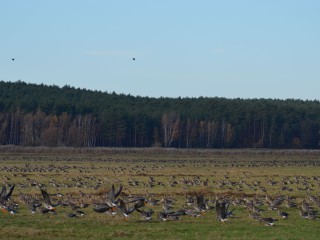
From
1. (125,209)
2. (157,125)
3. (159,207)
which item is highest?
(157,125)

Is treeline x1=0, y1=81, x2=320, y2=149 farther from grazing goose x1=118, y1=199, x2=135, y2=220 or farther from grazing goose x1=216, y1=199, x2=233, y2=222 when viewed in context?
grazing goose x1=216, y1=199, x2=233, y2=222

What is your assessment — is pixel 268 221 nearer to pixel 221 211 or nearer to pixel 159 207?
pixel 221 211

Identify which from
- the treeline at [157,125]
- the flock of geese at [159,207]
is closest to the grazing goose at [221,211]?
the flock of geese at [159,207]

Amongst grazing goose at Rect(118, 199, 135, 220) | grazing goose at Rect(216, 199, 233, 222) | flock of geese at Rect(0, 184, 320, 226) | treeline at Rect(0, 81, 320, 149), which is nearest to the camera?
grazing goose at Rect(216, 199, 233, 222)

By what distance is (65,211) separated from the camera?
961 inches

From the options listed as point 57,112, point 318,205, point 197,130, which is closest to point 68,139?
point 57,112

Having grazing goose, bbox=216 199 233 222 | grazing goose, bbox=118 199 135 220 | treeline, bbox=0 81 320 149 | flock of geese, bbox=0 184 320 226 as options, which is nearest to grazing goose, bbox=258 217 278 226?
flock of geese, bbox=0 184 320 226

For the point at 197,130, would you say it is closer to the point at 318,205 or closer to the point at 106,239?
the point at 318,205

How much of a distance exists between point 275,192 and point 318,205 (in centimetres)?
778

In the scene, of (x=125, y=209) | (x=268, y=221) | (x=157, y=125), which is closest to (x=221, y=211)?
(x=268, y=221)

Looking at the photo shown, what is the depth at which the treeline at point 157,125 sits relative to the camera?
117 m

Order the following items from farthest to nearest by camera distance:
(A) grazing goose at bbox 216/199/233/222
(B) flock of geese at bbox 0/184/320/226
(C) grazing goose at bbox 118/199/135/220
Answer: (B) flock of geese at bbox 0/184/320/226 < (C) grazing goose at bbox 118/199/135/220 < (A) grazing goose at bbox 216/199/233/222

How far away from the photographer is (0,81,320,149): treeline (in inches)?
4616

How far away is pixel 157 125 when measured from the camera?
12638 cm
